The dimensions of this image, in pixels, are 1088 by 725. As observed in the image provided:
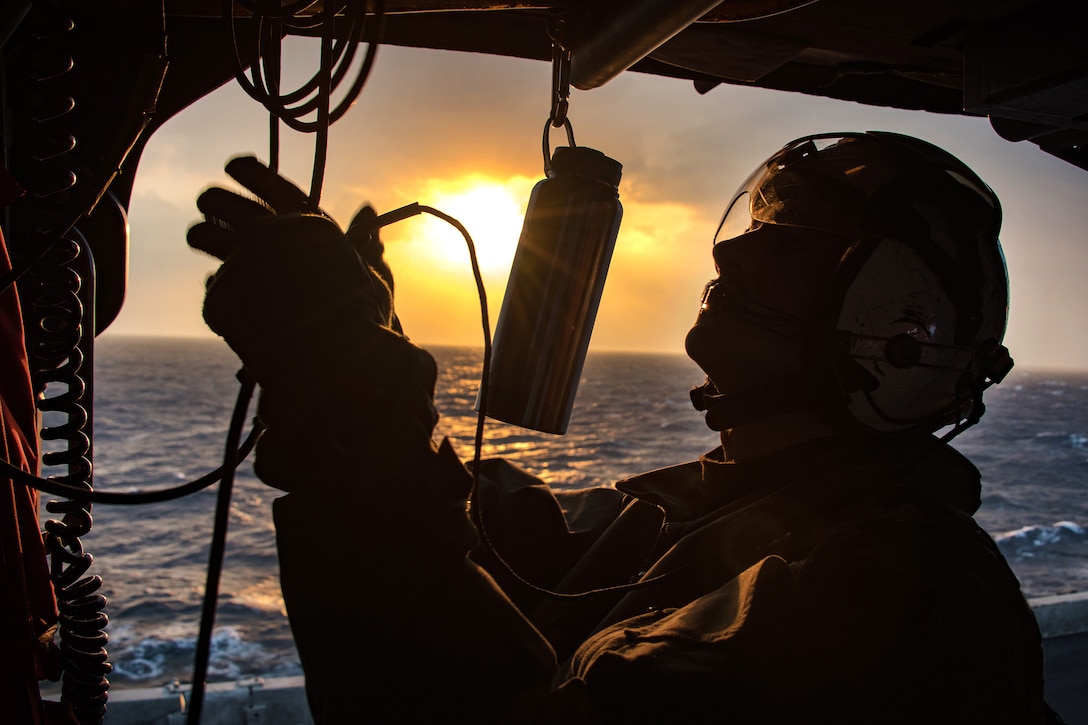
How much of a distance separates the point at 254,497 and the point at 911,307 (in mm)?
25520

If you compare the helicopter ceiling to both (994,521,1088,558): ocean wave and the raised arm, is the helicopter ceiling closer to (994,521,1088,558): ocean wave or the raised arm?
the raised arm

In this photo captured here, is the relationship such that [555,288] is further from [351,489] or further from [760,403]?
[351,489]

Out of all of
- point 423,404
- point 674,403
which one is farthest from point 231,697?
point 674,403

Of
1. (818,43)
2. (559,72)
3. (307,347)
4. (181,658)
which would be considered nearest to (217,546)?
(307,347)

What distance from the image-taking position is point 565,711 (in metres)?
1.10

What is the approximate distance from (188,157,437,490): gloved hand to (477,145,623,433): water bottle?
539 millimetres

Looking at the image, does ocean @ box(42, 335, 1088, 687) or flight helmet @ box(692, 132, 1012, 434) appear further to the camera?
ocean @ box(42, 335, 1088, 687)

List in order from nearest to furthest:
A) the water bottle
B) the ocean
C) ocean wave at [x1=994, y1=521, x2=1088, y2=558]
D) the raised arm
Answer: the raised arm, the water bottle, the ocean, ocean wave at [x1=994, y1=521, x2=1088, y2=558]

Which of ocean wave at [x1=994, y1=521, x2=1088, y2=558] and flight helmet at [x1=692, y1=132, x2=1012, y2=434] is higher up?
flight helmet at [x1=692, y1=132, x2=1012, y2=434]

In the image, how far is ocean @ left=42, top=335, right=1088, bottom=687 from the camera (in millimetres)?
13492

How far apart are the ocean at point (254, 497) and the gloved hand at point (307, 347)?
19 centimetres

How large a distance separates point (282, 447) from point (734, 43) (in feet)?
5.67

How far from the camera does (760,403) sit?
1.72 meters

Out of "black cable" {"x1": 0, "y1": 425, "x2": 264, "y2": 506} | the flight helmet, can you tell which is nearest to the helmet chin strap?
the flight helmet
